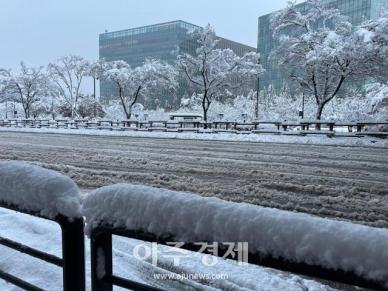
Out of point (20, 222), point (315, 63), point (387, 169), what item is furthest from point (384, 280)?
point (315, 63)

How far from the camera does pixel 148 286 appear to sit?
4.28 feet

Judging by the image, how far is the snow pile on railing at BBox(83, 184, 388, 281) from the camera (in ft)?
3.13

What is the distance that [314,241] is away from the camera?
3.32 feet

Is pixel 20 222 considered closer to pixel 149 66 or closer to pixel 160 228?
pixel 160 228

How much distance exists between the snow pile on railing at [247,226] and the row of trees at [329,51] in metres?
21.5

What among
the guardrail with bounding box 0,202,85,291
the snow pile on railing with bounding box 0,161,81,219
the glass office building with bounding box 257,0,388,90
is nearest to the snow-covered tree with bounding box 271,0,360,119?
the glass office building with bounding box 257,0,388,90

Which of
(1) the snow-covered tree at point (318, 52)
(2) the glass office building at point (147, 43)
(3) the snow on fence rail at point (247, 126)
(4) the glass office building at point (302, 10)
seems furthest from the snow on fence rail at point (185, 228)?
(2) the glass office building at point (147, 43)

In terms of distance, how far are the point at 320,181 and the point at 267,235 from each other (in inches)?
295

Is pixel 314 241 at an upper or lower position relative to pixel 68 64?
lower

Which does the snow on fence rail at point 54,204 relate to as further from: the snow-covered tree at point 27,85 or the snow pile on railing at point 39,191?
the snow-covered tree at point 27,85

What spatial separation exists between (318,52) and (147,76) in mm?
22048

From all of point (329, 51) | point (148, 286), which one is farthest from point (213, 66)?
point (148, 286)

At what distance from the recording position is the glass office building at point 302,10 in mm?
53175

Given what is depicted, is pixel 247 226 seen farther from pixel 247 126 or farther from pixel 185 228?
pixel 247 126
